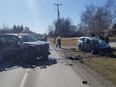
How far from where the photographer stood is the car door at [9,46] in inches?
817

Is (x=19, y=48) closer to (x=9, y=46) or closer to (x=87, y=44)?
(x=9, y=46)

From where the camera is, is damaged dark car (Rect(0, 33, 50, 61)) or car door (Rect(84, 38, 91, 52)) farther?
car door (Rect(84, 38, 91, 52))

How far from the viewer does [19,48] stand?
21141 millimetres

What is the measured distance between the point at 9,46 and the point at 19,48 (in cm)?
69

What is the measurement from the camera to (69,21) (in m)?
156

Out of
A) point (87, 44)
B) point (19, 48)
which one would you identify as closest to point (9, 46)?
point (19, 48)

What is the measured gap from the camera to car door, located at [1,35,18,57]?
20750 millimetres

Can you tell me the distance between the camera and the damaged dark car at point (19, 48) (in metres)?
20.8

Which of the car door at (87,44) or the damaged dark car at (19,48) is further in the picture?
the car door at (87,44)

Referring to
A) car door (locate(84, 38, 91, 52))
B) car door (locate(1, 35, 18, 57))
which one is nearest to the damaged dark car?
car door (locate(1, 35, 18, 57))

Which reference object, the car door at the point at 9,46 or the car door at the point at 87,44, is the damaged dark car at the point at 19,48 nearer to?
the car door at the point at 9,46

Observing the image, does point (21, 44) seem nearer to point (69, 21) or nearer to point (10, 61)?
point (10, 61)

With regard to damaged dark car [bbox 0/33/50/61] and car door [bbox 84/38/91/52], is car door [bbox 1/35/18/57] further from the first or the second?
car door [bbox 84/38/91/52]

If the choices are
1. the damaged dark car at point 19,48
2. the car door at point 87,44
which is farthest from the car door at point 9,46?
the car door at point 87,44
